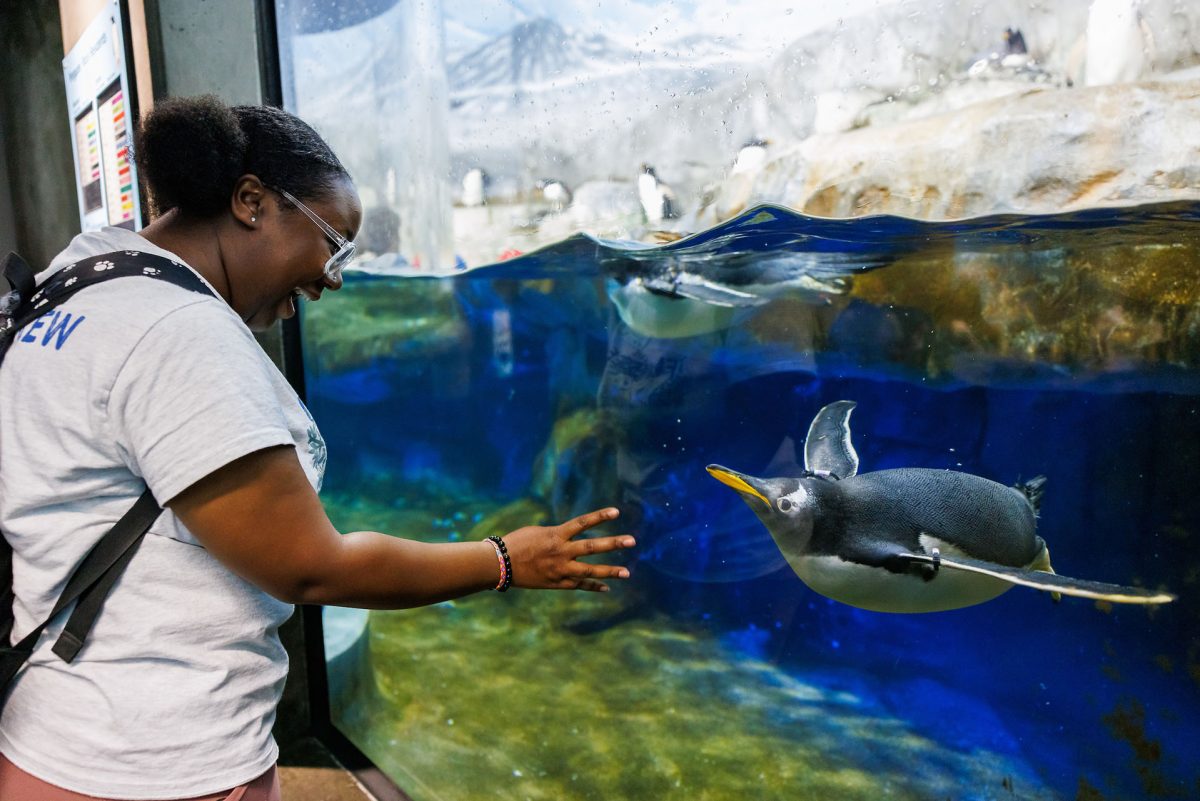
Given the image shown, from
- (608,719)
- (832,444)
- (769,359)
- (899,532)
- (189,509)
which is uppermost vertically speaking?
(189,509)

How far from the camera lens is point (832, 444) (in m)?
2.73

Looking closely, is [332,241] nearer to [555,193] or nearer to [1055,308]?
[555,193]

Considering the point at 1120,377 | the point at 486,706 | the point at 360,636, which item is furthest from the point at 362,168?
the point at 1120,377

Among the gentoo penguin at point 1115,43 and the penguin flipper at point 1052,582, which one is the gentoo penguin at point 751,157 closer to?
the gentoo penguin at point 1115,43

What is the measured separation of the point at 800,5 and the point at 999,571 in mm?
1645

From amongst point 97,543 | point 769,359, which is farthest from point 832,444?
point 97,543

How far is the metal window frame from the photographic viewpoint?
11.4 feet

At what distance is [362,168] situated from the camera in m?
4.02

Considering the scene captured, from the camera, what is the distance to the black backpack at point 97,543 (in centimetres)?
115

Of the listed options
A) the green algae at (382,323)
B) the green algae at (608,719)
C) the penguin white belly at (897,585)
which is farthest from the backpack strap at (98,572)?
the green algae at (382,323)

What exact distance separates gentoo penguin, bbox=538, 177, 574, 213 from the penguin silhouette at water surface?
145 centimetres

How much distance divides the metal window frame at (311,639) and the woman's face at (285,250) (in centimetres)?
244

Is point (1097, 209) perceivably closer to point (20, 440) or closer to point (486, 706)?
point (20, 440)

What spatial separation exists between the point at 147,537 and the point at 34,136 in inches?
219
